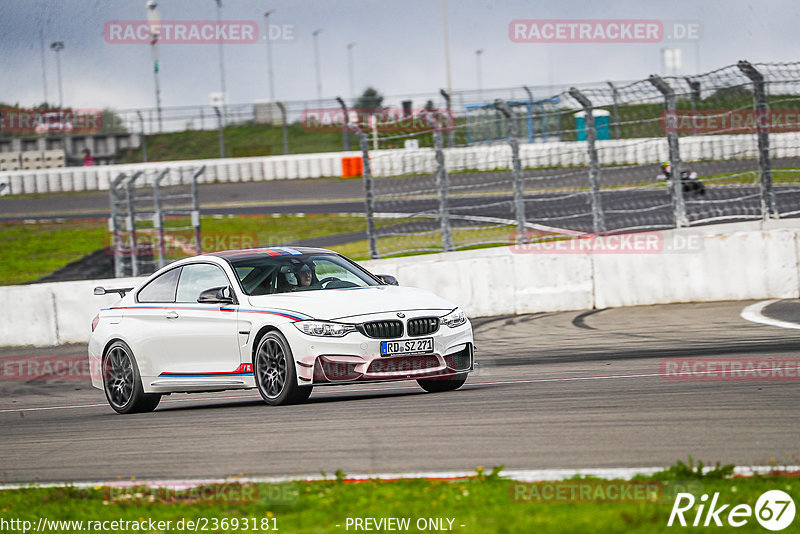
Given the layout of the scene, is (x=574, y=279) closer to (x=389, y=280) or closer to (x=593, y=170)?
(x=593, y=170)

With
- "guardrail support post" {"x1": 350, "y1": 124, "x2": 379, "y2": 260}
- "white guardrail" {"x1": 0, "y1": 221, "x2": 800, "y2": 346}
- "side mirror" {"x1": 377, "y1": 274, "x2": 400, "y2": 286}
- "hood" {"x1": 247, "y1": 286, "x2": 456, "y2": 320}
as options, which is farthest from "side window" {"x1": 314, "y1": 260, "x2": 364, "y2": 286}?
"guardrail support post" {"x1": 350, "y1": 124, "x2": 379, "y2": 260}

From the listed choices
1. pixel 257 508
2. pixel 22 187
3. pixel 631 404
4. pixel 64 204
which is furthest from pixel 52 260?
pixel 257 508

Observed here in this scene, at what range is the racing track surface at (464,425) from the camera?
638 cm

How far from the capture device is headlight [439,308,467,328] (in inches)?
366

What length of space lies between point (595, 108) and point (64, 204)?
24518mm

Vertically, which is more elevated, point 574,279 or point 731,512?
point 574,279

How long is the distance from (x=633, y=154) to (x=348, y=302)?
28.6ft

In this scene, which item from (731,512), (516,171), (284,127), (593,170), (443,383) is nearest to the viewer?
(731,512)

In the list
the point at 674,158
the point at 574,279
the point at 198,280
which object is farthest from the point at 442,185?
the point at 198,280

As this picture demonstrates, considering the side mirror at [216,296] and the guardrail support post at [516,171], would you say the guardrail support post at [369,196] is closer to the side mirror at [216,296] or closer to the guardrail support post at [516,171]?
the guardrail support post at [516,171]

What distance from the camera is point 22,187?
1578 inches

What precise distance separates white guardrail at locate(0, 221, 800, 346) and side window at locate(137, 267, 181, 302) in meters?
6.33

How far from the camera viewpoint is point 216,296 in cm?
965

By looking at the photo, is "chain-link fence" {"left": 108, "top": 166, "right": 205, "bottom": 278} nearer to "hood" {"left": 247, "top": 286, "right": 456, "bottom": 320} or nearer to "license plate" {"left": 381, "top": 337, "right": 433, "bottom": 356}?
"hood" {"left": 247, "top": 286, "right": 456, "bottom": 320}
